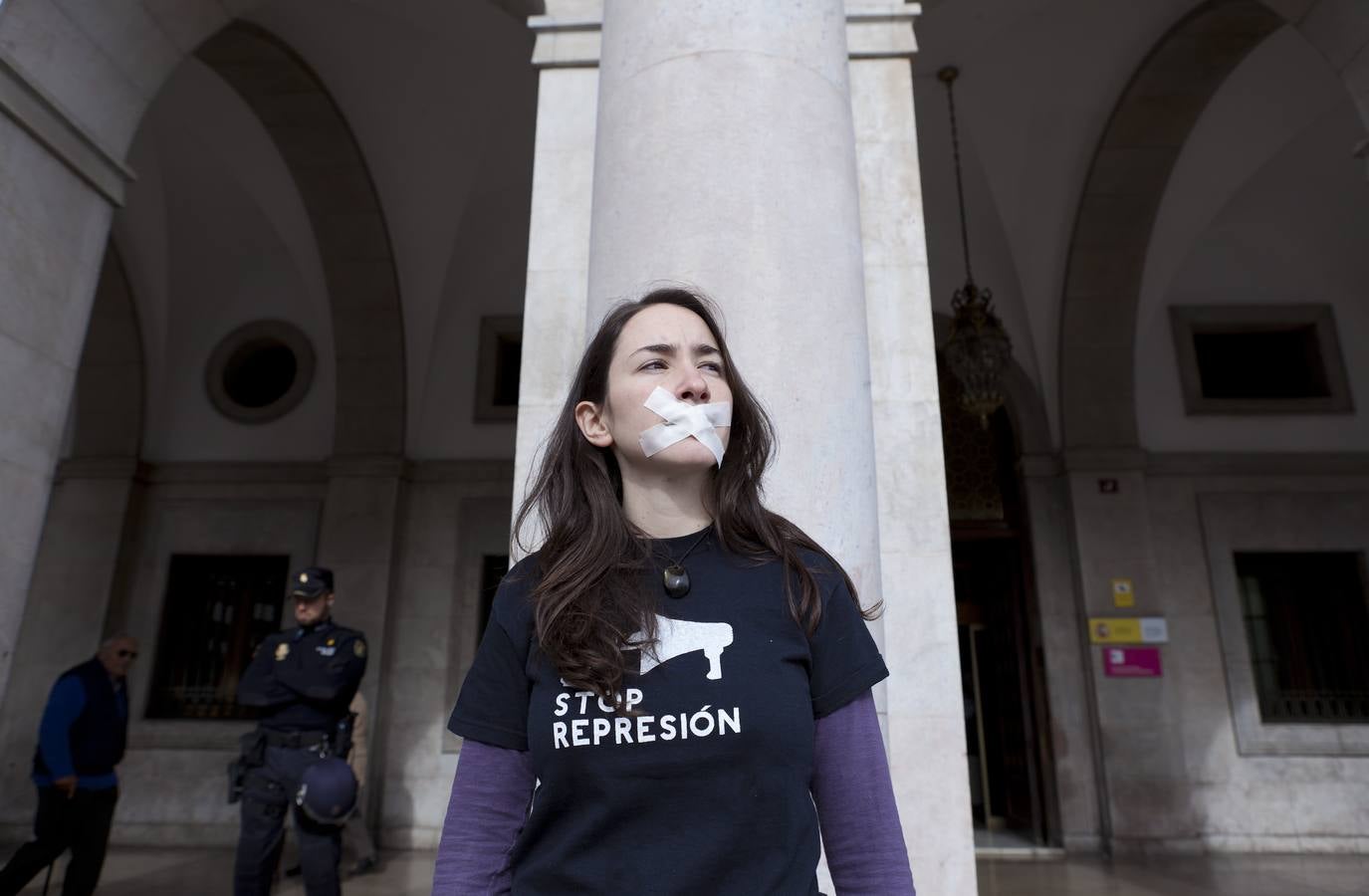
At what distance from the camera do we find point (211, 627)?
33.4ft

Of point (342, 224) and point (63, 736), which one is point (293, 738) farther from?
point (342, 224)

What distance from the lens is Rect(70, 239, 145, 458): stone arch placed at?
10.3 metres

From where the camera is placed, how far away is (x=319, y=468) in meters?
10.3

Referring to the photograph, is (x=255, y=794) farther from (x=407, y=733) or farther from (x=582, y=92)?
(x=407, y=733)

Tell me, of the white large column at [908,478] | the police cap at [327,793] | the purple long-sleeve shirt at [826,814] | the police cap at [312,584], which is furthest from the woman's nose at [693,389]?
the police cap at [312,584]

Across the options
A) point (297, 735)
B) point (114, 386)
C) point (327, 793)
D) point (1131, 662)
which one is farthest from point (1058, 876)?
point (114, 386)

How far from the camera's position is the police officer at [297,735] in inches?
165

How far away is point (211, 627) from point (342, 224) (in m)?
4.77

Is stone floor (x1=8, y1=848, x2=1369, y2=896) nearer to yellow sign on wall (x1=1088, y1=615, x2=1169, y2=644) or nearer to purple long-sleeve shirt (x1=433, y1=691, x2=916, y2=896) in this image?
yellow sign on wall (x1=1088, y1=615, x2=1169, y2=644)

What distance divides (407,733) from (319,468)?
318cm

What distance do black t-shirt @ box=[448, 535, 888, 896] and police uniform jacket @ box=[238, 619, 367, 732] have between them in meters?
3.58

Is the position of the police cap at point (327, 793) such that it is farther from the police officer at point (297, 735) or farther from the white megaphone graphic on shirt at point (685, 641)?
the white megaphone graphic on shirt at point (685, 641)

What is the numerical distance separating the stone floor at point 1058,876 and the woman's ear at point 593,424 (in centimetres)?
666

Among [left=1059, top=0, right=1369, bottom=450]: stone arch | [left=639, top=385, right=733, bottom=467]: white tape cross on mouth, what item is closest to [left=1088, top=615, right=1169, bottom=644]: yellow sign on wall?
[left=1059, top=0, right=1369, bottom=450]: stone arch
